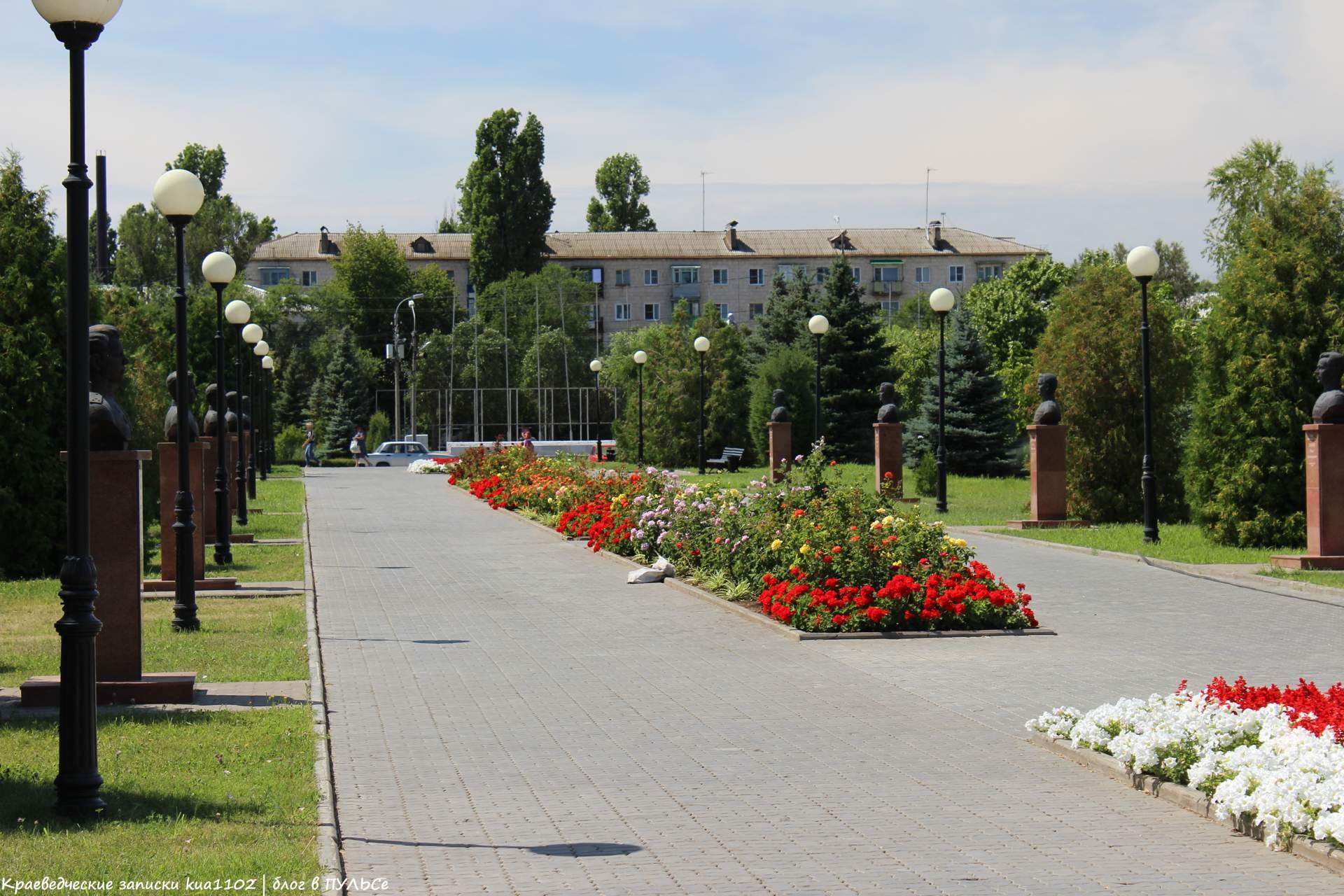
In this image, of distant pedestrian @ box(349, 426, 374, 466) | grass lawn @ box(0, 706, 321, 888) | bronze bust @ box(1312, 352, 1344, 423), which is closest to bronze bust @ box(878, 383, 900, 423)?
bronze bust @ box(1312, 352, 1344, 423)

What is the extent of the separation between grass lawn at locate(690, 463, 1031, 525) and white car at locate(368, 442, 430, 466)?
63.1ft

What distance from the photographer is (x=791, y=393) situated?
151 feet

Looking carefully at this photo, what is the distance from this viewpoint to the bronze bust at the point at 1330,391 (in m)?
15.8

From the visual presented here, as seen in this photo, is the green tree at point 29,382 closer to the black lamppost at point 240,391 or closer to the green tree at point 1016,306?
the black lamppost at point 240,391

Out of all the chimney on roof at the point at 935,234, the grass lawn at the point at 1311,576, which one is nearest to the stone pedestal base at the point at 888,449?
the grass lawn at the point at 1311,576

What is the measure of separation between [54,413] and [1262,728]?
45.1 feet

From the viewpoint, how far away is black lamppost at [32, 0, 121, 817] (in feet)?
20.3

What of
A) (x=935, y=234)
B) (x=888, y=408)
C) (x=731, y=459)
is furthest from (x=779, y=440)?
(x=935, y=234)

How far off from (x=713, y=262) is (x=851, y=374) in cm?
5009

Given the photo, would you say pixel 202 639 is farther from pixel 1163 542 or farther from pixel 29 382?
pixel 1163 542

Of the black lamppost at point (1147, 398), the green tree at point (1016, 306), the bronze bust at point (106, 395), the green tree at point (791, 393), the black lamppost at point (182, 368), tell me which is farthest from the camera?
the green tree at point (1016, 306)

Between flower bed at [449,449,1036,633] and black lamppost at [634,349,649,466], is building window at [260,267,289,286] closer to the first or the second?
black lamppost at [634,349,649,466]

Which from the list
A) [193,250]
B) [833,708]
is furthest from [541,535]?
[193,250]

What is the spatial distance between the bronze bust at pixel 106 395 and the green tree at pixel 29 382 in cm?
710
